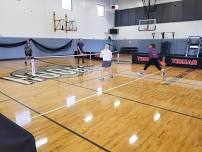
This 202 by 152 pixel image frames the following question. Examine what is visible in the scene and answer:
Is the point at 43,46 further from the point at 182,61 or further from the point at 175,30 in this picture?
the point at 175,30

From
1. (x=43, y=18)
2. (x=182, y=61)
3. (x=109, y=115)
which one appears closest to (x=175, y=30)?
(x=182, y=61)

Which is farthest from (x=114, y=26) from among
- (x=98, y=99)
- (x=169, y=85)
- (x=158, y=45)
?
(x=98, y=99)

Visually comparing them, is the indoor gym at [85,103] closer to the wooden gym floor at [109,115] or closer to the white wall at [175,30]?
the wooden gym floor at [109,115]

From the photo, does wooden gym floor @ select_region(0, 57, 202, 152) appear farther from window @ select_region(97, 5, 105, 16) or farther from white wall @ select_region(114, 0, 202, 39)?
window @ select_region(97, 5, 105, 16)

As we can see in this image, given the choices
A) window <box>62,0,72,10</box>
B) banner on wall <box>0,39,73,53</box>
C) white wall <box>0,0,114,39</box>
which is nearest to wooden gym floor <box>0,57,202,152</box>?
banner on wall <box>0,39,73,53</box>

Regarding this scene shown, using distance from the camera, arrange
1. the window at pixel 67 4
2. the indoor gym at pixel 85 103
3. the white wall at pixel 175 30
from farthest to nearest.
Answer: the window at pixel 67 4 → the white wall at pixel 175 30 → the indoor gym at pixel 85 103

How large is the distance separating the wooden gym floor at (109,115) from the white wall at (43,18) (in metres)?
8.27

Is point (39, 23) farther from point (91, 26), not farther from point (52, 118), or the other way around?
point (52, 118)

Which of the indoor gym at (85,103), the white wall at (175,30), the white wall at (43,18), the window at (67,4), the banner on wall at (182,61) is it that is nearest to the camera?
the indoor gym at (85,103)

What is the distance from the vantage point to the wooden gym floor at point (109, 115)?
279cm

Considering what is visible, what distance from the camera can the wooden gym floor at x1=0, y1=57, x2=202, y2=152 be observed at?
9.14ft

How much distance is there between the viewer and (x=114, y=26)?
22.2m

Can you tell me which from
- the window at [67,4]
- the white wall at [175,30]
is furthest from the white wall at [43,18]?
the white wall at [175,30]

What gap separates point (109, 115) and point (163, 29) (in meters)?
16.4
